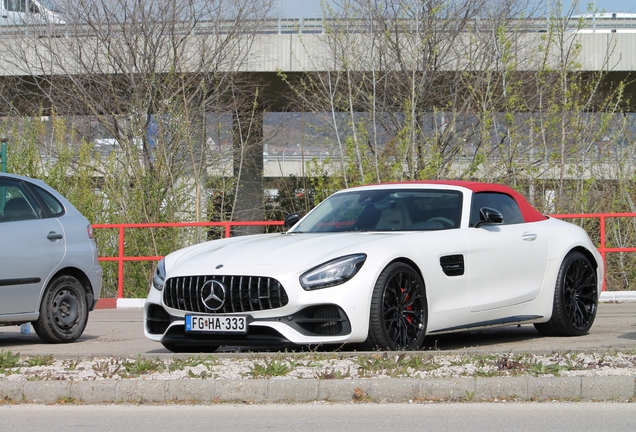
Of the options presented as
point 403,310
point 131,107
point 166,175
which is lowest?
point 403,310

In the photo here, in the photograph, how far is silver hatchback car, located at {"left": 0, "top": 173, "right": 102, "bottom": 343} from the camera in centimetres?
954

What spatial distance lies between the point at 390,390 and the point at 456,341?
10.9ft

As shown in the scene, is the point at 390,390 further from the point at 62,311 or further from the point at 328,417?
the point at 62,311

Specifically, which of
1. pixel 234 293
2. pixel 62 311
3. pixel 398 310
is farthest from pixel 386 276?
pixel 62 311

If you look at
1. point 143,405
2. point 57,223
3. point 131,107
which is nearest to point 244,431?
point 143,405

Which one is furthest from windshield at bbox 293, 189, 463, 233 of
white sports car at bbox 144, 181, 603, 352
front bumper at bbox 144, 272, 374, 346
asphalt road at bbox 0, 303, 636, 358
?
front bumper at bbox 144, 272, 374, 346

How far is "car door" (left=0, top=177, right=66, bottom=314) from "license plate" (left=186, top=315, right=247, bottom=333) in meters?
2.40

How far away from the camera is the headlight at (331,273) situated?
24.9 feet

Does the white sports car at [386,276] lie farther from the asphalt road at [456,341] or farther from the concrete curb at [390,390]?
the concrete curb at [390,390]

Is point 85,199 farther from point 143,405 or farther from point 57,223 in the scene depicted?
point 143,405

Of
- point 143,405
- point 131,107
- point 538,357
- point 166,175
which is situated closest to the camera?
point 143,405

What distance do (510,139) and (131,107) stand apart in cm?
994

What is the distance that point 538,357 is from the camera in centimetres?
747

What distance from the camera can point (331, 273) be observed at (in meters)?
7.64
